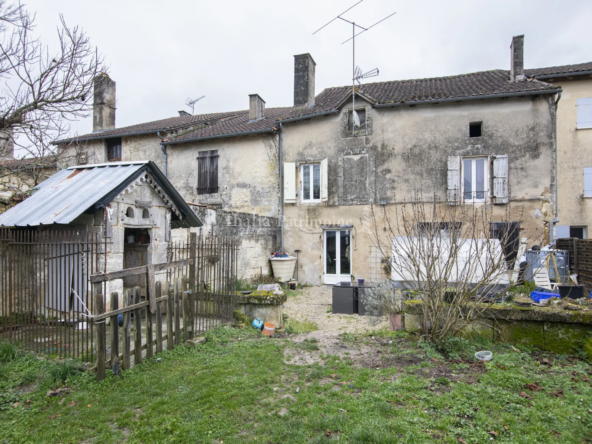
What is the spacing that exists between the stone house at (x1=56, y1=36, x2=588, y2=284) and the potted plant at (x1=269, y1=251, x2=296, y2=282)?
0.41 meters

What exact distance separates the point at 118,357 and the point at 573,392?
506cm

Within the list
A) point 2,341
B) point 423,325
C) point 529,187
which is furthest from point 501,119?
point 2,341

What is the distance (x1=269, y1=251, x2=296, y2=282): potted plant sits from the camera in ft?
41.3

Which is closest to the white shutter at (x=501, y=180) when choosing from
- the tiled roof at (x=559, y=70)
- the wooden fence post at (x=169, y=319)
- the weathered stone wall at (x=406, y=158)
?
the weathered stone wall at (x=406, y=158)

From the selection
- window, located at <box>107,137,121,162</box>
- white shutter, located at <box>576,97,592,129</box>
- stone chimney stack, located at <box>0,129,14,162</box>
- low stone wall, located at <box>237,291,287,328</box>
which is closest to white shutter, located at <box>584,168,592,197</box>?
white shutter, located at <box>576,97,592,129</box>

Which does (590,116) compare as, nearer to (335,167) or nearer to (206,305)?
(335,167)

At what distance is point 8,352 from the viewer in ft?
15.6

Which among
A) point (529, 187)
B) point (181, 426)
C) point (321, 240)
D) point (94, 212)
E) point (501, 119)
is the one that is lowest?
point (181, 426)

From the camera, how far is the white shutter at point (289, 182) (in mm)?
13562

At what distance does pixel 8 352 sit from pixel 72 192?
2524 millimetres

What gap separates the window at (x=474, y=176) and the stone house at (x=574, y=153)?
4.51 m

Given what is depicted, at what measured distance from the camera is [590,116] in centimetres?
1395

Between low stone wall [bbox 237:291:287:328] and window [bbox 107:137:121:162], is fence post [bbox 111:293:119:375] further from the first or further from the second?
window [bbox 107:137:121:162]

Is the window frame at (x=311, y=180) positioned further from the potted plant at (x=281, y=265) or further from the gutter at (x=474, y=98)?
the gutter at (x=474, y=98)
